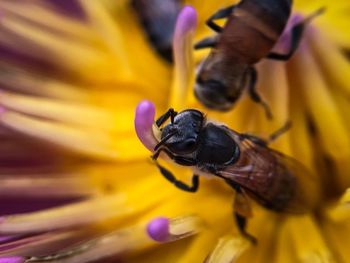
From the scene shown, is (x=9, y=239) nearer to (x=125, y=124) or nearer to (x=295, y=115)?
(x=125, y=124)

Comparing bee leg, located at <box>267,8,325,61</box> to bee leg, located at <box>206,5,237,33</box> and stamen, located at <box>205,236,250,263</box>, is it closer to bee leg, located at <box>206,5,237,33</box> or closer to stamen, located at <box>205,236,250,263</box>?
bee leg, located at <box>206,5,237,33</box>

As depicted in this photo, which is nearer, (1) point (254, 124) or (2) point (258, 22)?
(2) point (258, 22)

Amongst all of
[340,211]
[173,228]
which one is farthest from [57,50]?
[340,211]

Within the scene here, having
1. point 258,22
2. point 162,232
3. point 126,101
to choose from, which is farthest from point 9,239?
point 258,22

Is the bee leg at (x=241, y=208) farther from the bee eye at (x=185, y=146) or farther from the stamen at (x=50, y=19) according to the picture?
the stamen at (x=50, y=19)

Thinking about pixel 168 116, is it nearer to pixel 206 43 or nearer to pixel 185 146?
pixel 185 146
